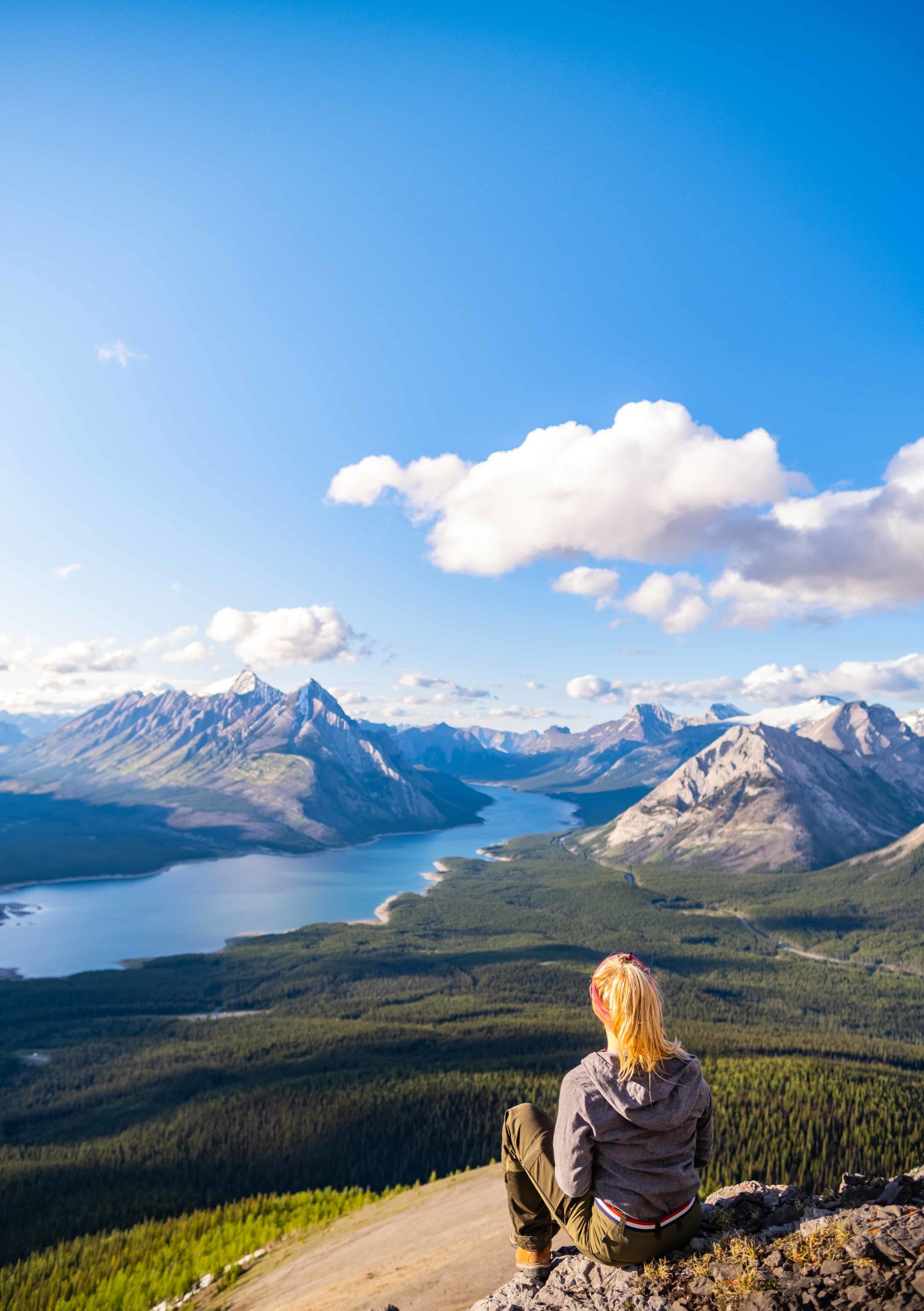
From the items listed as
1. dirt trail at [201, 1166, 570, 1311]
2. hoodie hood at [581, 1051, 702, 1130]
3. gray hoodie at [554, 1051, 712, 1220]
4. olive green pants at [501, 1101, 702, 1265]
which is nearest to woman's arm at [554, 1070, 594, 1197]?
gray hoodie at [554, 1051, 712, 1220]

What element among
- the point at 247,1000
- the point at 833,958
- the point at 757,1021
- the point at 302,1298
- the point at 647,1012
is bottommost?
the point at 833,958

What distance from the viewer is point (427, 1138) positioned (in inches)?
2484

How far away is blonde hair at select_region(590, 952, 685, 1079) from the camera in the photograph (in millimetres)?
7203

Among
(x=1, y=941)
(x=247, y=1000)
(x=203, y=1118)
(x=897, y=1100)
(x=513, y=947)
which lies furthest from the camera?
(x=1, y=941)

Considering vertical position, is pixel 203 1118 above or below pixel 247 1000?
above

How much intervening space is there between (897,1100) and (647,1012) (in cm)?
7037

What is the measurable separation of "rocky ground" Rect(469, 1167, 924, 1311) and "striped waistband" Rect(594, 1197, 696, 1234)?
1.97ft

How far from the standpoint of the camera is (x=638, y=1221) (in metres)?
7.76

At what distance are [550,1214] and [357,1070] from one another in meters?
84.2

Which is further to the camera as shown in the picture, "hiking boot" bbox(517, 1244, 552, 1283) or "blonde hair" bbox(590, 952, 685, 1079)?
"hiking boot" bbox(517, 1244, 552, 1283)

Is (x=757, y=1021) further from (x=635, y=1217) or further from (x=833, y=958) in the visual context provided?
(x=635, y=1217)

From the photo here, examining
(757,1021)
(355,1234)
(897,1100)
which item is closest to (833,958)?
(757,1021)

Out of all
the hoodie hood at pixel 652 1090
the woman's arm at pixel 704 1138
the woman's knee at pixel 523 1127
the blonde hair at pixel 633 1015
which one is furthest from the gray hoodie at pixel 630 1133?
the woman's knee at pixel 523 1127

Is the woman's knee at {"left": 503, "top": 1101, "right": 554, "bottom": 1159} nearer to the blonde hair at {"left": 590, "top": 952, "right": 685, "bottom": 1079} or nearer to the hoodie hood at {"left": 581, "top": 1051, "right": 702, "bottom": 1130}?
the hoodie hood at {"left": 581, "top": 1051, "right": 702, "bottom": 1130}
